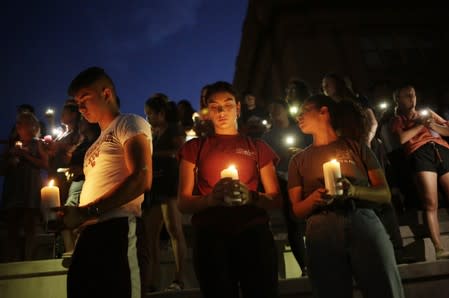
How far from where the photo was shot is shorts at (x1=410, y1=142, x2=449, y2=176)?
14.4 ft

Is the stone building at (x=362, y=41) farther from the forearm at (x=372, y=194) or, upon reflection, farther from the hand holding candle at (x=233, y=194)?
the hand holding candle at (x=233, y=194)

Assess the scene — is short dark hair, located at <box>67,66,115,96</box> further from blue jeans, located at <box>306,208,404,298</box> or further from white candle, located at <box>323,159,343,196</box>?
blue jeans, located at <box>306,208,404,298</box>

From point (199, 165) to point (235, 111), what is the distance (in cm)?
49

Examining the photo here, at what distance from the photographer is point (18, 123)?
17.5 ft

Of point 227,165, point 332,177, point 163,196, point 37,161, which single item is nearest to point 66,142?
point 37,161

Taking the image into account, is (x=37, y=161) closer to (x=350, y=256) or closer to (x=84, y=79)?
(x=84, y=79)

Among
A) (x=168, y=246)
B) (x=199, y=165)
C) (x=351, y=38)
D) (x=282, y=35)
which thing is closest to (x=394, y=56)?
(x=351, y=38)

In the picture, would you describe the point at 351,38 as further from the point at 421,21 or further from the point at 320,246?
the point at 320,246

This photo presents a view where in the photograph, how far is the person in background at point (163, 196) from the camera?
12.2 feet

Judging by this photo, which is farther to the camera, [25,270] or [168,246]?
[168,246]

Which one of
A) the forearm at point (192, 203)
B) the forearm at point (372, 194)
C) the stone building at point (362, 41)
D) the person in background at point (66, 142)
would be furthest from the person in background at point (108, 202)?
the stone building at point (362, 41)

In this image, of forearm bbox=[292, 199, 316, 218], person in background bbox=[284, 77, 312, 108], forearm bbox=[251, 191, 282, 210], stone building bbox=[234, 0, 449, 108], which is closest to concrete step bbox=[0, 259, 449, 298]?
forearm bbox=[292, 199, 316, 218]

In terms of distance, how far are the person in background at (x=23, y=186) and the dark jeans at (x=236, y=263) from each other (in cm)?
317

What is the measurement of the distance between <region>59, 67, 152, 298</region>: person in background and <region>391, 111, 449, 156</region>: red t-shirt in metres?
3.61
